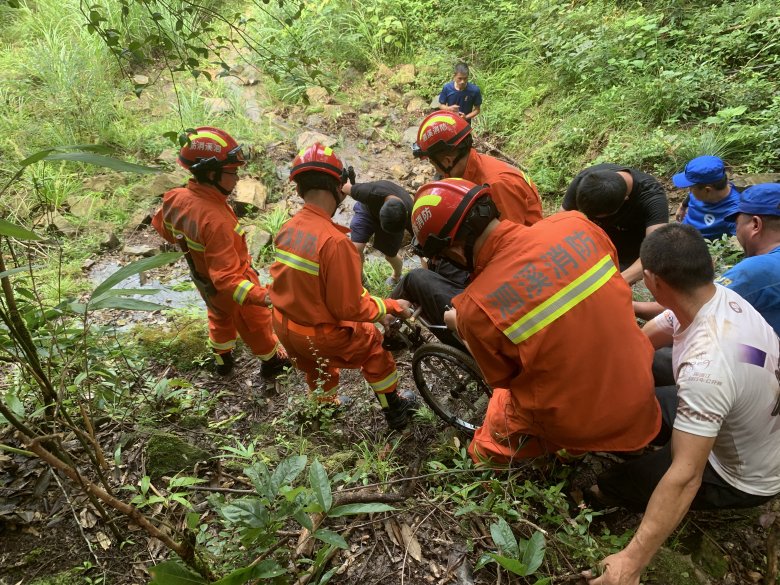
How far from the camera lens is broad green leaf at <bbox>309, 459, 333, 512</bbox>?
151 centimetres

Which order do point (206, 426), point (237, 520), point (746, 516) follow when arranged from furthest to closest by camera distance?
1. point (206, 426)
2. point (746, 516)
3. point (237, 520)

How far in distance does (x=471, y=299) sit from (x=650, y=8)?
26.6ft

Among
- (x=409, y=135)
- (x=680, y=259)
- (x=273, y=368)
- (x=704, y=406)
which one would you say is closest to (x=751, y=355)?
(x=704, y=406)

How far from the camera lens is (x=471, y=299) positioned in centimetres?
207

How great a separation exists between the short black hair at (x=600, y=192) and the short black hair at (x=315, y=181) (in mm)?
1894

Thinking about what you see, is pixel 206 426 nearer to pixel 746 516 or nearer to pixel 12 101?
pixel 746 516

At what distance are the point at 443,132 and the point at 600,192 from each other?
50.4 inches

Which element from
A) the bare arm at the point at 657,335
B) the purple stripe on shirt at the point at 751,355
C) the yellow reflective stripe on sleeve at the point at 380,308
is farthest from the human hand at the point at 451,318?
the purple stripe on shirt at the point at 751,355

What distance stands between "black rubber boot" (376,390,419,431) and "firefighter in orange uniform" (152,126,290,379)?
121 cm

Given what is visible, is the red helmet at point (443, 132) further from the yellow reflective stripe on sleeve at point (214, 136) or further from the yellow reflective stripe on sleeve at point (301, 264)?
the yellow reflective stripe on sleeve at point (214, 136)

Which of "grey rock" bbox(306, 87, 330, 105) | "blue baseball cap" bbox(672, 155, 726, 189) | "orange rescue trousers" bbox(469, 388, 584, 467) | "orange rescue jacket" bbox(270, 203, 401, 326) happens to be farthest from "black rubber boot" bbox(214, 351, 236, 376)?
"grey rock" bbox(306, 87, 330, 105)

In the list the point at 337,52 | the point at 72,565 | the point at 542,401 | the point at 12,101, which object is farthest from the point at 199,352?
the point at 337,52

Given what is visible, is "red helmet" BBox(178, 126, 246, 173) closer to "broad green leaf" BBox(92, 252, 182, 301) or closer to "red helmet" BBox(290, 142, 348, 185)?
"red helmet" BBox(290, 142, 348, 185)

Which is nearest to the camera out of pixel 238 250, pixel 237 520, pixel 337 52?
pixel 237 520
